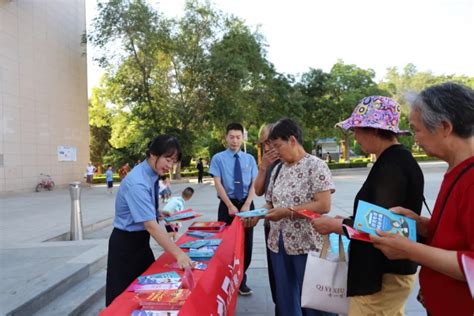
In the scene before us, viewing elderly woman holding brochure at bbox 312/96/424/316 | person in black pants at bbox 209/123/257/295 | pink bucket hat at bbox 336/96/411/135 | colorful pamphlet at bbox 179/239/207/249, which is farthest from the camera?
person in black pants at bbox 209/123/257/295

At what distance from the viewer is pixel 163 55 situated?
2250 cm

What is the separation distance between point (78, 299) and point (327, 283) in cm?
288

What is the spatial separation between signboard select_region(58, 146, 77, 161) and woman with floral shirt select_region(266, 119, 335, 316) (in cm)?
2010

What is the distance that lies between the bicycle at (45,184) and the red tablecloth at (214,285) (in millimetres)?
17811

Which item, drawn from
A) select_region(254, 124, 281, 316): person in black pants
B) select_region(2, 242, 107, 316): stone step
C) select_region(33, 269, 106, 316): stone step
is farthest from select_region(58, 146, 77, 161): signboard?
select_region(254, 124, 281, 316): person in black pants

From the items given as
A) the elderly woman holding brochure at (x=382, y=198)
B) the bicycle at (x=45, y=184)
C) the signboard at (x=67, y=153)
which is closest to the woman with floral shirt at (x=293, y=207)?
the elderly woman holding brochure at (x=382, y=198)

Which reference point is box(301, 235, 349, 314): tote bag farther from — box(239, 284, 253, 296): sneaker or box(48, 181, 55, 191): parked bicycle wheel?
box(48, 181, 55, 191): parked bicycle wheel

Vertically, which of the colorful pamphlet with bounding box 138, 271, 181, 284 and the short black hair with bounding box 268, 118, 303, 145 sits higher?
the short black hair with bounding box 268, 118, 303, 145

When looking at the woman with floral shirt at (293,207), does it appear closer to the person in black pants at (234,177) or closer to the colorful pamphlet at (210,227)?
the colorful pamphlet at (210,227)

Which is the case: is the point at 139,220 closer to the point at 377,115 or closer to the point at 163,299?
the point at 163,299

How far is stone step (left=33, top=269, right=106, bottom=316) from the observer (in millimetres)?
3568

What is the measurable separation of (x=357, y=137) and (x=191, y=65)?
20973 mm

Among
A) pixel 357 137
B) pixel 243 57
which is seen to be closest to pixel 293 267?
pixel 357 137

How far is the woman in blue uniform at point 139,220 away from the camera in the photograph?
93.4 inches
